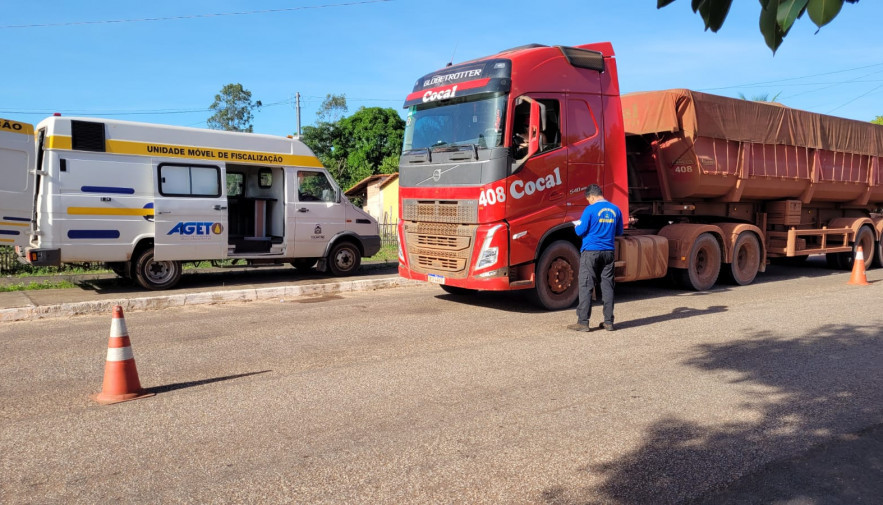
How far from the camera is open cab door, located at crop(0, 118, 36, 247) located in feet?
32.9

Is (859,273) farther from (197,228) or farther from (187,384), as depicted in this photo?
(197,228)

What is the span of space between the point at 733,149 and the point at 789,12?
9.94 meters

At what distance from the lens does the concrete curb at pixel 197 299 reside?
8768 millimetres

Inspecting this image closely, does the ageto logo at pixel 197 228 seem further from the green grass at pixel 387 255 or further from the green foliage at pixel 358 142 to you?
the green foliage at pixel 358 142

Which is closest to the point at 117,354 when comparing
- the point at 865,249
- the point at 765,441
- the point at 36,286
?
the point at 765,441

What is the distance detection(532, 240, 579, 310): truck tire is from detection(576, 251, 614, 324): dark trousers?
1003 mm

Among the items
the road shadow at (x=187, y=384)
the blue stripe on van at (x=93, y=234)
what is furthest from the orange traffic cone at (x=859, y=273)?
the blue stripe on van at (x=93, y=234)

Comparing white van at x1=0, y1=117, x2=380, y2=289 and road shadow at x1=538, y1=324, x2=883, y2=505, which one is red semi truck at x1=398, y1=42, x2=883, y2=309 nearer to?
road shadow at x1=538, y1=324, x2=883, y2=505

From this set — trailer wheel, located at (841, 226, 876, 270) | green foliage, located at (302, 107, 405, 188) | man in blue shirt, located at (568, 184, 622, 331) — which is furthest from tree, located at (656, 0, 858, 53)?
green foliage, located at (302, 107, 405, 188)

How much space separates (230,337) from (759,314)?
22.7ft

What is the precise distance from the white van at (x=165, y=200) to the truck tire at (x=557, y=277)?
5.67 m

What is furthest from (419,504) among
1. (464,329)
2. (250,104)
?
(250,104)

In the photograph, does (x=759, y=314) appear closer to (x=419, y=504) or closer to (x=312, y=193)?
(x=419, y=504)

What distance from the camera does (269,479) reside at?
354cm
